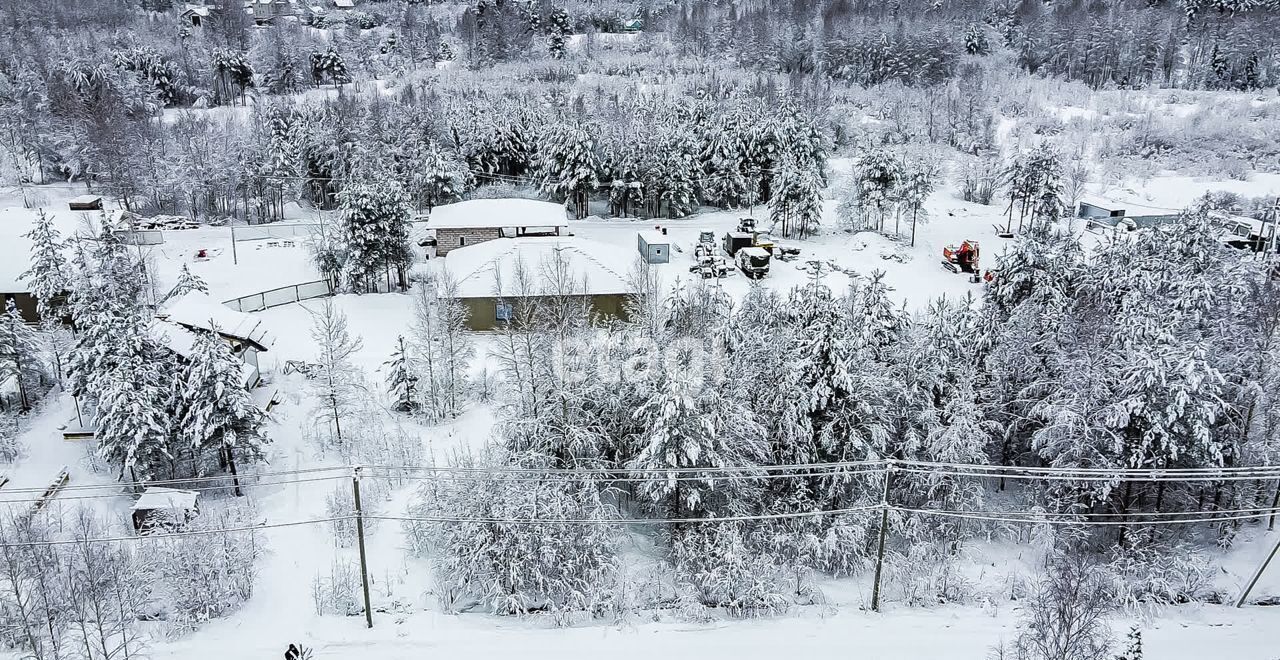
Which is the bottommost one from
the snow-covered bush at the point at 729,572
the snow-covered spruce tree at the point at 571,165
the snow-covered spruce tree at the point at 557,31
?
the snow-covered bush at the point at 729,572

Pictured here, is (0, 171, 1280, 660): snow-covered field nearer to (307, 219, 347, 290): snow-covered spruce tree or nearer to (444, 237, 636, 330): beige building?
(444, 237, 636, 330): beige building

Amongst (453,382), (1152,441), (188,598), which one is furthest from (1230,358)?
(188,598)

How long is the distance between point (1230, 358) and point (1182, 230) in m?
7.40

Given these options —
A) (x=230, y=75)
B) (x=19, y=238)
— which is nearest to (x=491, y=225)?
(x=19, y=238)

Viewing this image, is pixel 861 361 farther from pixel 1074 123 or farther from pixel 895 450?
pixel 1074 123

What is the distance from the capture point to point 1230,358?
73.2ft

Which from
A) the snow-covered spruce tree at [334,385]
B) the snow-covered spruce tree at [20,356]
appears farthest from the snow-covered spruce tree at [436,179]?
the snow-covered spruce tree at [20,356]

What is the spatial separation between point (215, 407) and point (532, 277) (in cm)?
1612

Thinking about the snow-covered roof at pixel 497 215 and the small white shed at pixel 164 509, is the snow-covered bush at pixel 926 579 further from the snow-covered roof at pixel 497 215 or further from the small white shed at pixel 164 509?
the snow-covered roof at pixel 497 215

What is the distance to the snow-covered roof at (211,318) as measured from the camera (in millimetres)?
29312

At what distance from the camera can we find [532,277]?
120 ft

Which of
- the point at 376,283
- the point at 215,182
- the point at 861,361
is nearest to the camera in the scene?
the point at 861,361

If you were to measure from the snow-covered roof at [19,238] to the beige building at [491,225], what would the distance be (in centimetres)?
1677

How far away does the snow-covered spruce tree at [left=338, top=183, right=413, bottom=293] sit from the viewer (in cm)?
3956
